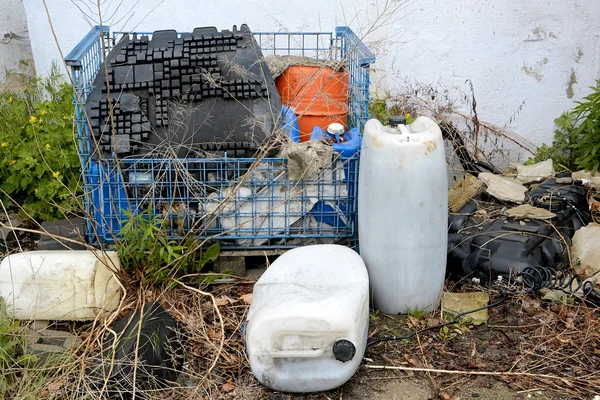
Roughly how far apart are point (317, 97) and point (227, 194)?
82 centimetres

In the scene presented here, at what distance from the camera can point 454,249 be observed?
3.69m

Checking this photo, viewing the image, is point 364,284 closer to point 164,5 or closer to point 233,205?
point 233,205

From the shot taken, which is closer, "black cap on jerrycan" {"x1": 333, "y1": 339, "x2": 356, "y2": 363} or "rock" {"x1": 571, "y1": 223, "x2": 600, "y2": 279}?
"black cap on jerrycan" {"x1": 333, "y1": 339, "x2": 356, "y2": 363}

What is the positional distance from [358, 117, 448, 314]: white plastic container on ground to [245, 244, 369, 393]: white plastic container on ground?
355mm

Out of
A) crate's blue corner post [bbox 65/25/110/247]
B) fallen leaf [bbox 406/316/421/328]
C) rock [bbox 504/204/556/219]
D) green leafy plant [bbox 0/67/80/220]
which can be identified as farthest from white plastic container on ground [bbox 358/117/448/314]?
green leafy plant [bbox 0/67/80/220]

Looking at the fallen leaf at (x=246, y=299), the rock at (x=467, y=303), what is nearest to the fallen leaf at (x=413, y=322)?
the rock at (x=467, y=303)

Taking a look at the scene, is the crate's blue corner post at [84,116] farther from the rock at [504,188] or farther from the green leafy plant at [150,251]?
the rock at [504,188]

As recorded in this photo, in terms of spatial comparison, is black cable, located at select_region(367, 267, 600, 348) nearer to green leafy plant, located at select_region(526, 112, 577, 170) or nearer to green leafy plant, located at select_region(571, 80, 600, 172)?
green leafy plant, located at select_region(571, 80, 600, 172)

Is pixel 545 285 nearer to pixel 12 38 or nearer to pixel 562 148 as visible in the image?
pixel 562 148

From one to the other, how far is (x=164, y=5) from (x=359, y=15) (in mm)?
1497

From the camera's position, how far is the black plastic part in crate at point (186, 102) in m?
3.57

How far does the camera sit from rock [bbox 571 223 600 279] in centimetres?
364

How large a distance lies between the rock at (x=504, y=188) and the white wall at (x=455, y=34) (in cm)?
105

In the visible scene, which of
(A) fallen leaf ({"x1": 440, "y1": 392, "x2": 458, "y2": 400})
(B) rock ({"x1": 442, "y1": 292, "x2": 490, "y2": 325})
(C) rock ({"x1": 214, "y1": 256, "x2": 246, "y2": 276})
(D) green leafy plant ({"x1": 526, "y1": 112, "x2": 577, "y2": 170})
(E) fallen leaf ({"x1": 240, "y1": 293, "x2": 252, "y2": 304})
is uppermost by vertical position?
(D) green leafy plant ({"x1": 526, "y1": 112, "x2": 577, "y2": 170})
